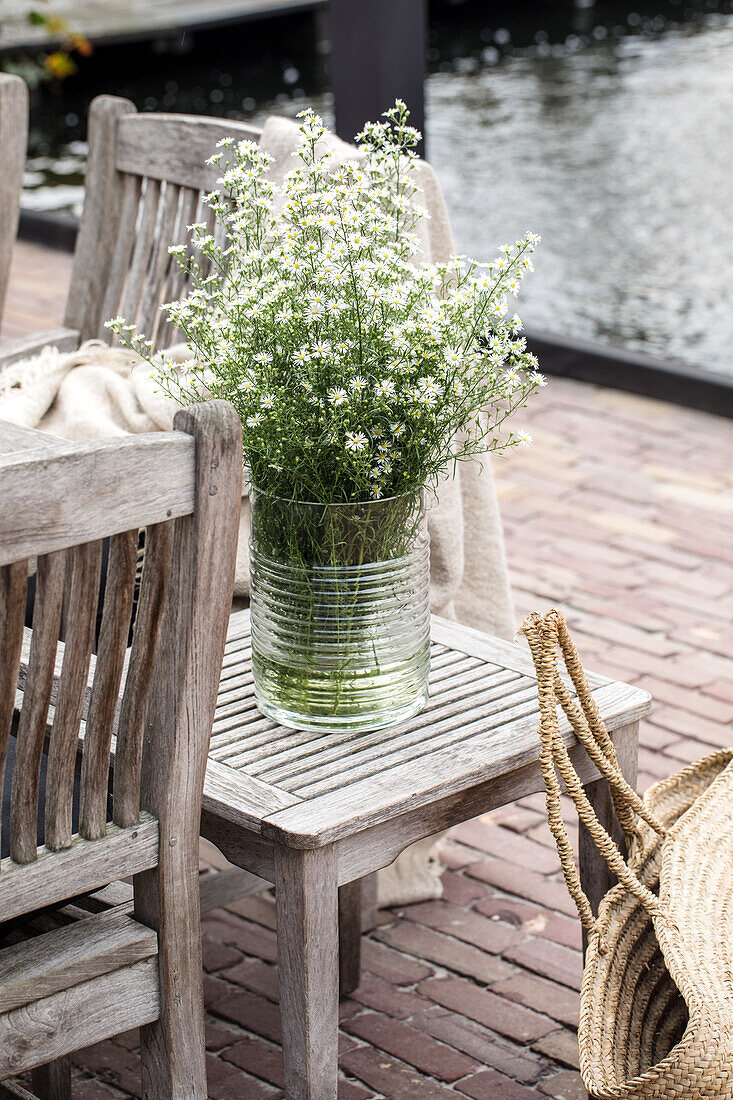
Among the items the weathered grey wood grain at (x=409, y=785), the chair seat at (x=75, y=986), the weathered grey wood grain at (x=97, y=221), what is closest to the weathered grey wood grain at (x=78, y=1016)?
the chair seat at (x=75, y=986)

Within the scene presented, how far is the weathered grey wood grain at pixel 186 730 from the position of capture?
127 centimetres

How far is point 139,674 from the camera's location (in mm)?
1355

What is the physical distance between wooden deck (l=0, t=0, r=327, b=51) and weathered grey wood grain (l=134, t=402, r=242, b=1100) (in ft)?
39.6

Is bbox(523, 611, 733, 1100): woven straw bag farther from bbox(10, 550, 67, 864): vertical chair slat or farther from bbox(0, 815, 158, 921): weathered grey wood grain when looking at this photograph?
bbox(10, 550, 67, 864): vertical chair slat

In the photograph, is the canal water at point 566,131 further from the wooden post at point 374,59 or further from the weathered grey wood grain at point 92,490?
the weathered grey wood grain at point 92,490

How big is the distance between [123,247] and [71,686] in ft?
5.97

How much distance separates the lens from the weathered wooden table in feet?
4.85

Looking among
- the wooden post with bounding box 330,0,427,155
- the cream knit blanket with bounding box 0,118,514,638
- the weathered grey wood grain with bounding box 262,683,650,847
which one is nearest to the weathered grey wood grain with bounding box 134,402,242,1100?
the weathered grey wood grain with bounding box 262,683,650,847

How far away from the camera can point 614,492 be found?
4160 millimetres

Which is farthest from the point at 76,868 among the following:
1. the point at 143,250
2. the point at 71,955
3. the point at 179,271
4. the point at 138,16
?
the point at 138,16

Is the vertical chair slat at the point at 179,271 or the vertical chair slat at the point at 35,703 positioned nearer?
the vertical chair slat at the point at 35,703

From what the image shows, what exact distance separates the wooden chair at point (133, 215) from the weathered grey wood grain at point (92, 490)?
5.08 ft

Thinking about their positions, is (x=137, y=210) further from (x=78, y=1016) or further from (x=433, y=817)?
(x=78, y=1016)

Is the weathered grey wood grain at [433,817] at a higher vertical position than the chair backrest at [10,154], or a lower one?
lower
